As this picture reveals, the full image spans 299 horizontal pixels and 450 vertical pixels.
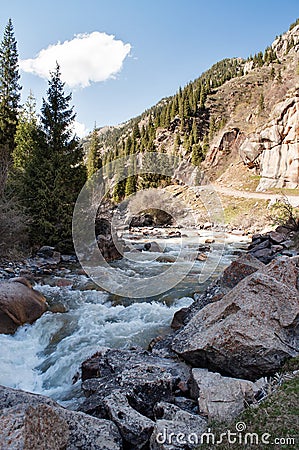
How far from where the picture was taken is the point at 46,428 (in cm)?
233

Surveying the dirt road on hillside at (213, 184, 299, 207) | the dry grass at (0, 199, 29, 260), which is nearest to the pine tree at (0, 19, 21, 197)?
the dry grass at (0, 199, 29, 260)

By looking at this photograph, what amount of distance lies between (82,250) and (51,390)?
35.7ft

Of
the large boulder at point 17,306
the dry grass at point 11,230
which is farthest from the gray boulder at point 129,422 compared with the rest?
the dry grass at point 11,230

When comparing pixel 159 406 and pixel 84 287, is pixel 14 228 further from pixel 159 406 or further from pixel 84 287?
pixel 159 406

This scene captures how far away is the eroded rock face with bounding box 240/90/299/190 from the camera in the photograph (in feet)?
103

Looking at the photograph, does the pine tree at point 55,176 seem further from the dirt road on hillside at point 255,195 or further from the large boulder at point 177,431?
the dirt road on hillside at point 255,195

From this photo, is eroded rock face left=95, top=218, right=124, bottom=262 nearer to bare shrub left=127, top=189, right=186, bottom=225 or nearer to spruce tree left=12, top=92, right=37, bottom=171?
spruce tree left=12, top=92, right=37, bottom=171

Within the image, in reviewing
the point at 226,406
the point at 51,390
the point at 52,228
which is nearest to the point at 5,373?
the point at 51,390

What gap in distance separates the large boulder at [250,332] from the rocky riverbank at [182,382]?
13 millimetres

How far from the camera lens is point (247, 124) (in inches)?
2106

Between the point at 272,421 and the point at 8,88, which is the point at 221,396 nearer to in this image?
the point at 272,421

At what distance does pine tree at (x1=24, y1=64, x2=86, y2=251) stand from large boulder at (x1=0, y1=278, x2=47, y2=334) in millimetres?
7107

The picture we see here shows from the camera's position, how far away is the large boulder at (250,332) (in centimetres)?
380

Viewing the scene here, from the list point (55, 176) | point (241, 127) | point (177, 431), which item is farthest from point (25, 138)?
point (241, 127)
